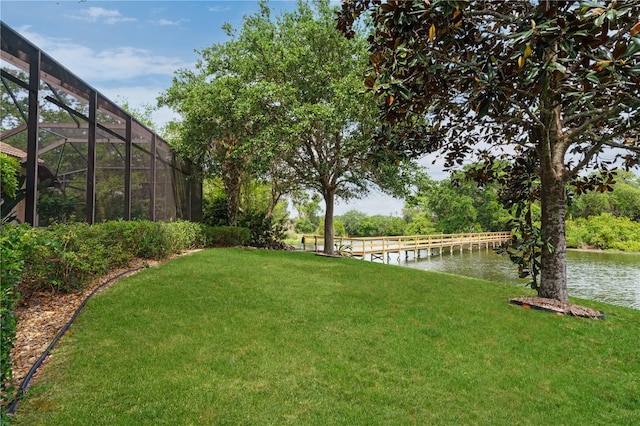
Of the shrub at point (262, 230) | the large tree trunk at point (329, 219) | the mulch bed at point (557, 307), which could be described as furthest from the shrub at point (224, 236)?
the mulch bed at point (557, 307)

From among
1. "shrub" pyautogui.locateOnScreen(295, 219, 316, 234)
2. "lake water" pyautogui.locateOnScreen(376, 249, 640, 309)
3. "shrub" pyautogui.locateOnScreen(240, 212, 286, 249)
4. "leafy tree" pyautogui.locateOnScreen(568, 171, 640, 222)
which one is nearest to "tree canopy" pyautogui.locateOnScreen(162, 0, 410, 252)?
"shrub" pyautogui.locateOnScreen(240, 212, 286, 249)

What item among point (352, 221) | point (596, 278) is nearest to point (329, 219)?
point (596, 278)

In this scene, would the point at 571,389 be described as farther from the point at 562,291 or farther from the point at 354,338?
the point at 562,291

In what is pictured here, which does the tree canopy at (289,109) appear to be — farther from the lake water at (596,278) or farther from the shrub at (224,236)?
the lake water at (596,278)

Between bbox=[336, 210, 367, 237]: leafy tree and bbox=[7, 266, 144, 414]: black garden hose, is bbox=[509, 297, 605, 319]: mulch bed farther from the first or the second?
bbox=[336, 210, 367, 237]: leafy tree

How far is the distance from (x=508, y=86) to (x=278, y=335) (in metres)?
3.58

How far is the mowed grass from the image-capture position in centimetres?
253

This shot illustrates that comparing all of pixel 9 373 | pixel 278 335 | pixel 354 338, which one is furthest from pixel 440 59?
pixel 9 373

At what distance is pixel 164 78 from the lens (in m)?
14.1

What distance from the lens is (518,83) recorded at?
14.6 feet

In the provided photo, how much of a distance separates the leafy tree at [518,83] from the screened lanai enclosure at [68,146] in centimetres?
419

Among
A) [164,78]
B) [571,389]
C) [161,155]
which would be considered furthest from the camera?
[164,78]

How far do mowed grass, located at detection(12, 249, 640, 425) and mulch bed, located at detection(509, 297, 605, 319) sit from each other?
0.16 metres

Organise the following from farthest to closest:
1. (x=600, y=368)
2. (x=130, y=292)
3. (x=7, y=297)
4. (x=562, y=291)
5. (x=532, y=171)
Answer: (x=532, y=171) → (x=562, y=291) → (x=130, y=292) → (x=600, y=368) → (x=7, y=297)
